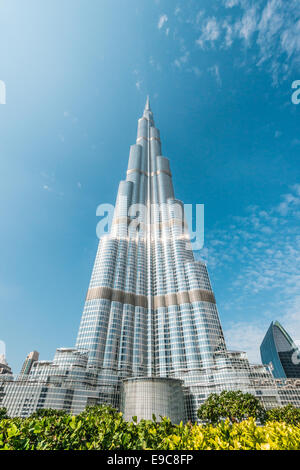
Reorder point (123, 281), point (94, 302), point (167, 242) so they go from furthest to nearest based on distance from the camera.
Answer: point (167, 242) → point (123, 281) → point (94, 302)

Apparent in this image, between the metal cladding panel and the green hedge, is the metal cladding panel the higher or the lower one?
the higher one

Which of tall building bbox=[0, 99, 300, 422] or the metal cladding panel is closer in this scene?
the metal cladding panel

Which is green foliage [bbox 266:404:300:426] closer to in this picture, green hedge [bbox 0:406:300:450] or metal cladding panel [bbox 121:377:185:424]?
metal cladding panel [bbox 121:377:185:424]

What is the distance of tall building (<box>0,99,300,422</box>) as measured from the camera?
10831 centimetres

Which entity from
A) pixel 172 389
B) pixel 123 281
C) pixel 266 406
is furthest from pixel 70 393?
pixel 266 406

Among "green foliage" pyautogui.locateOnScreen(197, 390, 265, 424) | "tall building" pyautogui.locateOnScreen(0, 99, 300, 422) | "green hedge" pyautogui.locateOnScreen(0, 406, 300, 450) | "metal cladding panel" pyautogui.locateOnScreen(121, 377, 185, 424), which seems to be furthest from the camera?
"tall building" pyautogui.locateOnScreen(0, 99, 300, 422)

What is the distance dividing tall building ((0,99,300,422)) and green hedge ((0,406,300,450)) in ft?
326

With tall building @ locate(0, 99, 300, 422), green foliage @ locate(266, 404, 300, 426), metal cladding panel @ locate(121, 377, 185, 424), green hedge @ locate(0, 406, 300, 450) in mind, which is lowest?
green hedge @ locate(0, 406, 300, 450)

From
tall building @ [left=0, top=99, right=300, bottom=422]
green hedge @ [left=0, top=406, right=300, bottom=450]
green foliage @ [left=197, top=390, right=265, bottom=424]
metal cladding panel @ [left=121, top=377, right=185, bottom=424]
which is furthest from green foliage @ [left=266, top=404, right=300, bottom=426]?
green hedge @ [left=0, top=406, right=300, bottom=450]

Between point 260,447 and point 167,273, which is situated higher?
point 167,273

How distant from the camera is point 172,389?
106062 mm

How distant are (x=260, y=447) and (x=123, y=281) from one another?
531ft

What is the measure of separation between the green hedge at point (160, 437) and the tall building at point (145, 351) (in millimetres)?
99316

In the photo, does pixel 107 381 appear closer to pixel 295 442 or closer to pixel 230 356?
pixel 230 356
